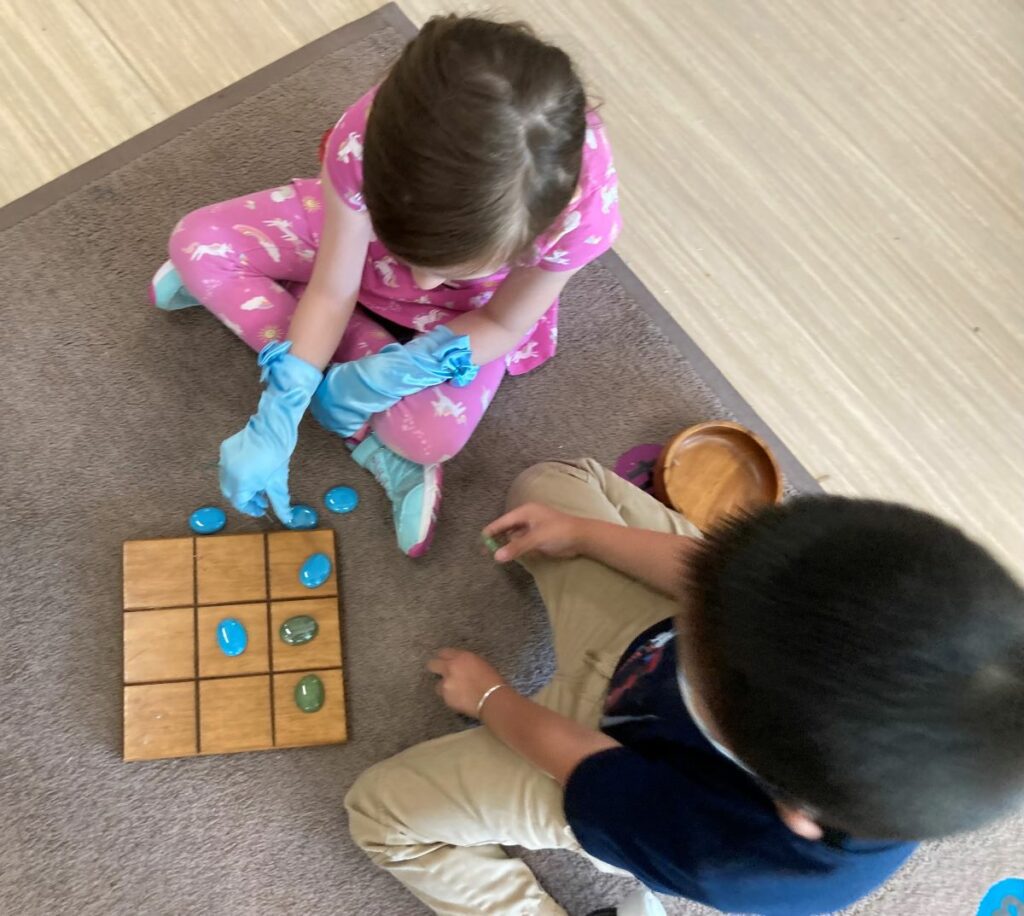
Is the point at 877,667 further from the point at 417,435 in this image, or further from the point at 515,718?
the point at 417,435

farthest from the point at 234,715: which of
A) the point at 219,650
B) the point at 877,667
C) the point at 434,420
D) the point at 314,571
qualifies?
the point at 877,667

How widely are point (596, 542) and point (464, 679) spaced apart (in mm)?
203

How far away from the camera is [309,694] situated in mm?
999

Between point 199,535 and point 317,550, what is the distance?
135 millimetres

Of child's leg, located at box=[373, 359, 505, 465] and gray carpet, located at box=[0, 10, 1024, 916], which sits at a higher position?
child's leg, located at box=[373, 359, 505, 465]

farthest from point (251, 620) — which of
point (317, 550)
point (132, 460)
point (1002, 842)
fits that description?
point (1002, 842)

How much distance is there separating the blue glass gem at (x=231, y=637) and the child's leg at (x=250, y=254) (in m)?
0.31

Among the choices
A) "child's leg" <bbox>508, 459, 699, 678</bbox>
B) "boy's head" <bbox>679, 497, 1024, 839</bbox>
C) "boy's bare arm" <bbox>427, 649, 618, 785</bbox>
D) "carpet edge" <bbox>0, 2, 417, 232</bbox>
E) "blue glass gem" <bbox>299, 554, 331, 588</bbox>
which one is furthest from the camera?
"carpet edge" <bbox>0, 2, 417, 232</bbox>

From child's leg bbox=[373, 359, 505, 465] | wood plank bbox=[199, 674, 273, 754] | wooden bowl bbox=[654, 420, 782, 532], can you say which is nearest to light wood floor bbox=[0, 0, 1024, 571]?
wooden bowl bbox=[654, 420, 782, 532]

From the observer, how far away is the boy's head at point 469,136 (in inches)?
26.1

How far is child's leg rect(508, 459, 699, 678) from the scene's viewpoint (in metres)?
0.92

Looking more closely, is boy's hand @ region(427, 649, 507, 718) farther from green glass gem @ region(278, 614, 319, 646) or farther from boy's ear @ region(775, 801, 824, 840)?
boy's ear @ region(775, 801, 824, 840)

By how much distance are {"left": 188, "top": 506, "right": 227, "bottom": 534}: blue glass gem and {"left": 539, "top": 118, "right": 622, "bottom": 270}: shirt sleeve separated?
46 centimetres

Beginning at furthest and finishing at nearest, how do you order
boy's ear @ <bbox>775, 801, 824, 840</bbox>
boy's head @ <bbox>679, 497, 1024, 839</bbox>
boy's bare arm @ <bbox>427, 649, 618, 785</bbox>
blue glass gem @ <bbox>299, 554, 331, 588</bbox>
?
blue glass gem @ <bbox>299, 554, 331, 588</bbox>, boy's bare arm @ <bbox>427, 649, 618, 785</bbox>, boy's ear @ <bbox>775, 801, 824, 840</bbox>, boy's head @ <bbox>679, 497, 1024, 839</bbox>
